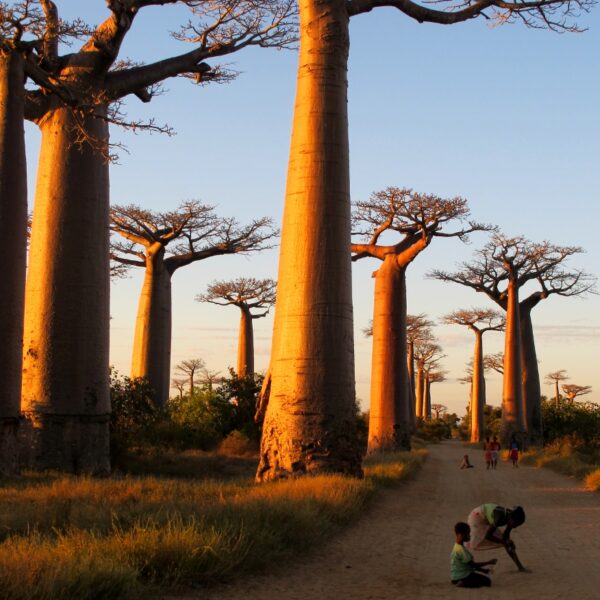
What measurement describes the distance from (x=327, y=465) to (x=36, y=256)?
458cm

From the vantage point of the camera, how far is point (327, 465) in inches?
356

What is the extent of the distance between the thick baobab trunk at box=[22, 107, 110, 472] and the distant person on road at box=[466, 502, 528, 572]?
21.4 feet

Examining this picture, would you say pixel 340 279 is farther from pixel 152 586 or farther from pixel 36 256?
pixel 152 586

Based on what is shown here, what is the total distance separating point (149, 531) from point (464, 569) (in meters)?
1.81

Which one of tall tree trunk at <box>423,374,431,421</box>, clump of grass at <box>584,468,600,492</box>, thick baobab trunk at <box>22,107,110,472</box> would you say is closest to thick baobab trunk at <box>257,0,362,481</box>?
thick baobab trunk at <box>22,107,110,472</box>

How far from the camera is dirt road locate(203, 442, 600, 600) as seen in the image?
4566 millimetres

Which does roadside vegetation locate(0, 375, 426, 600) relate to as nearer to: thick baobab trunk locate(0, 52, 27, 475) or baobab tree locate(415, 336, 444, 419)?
thick baobab trunk locate(0, 52, 27, 475)

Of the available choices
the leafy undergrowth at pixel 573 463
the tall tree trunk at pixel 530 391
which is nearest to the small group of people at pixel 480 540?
the leafy undergrowth at pixel 573 463

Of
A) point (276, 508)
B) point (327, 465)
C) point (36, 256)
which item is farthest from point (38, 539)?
point (36, 256)

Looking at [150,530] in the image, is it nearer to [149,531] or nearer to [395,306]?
[149,531]

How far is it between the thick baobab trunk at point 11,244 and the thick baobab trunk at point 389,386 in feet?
34.9

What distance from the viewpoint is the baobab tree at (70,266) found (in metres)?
10.4

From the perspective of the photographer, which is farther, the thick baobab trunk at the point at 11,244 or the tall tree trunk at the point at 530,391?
the tall tree trunk at the point at 530,391

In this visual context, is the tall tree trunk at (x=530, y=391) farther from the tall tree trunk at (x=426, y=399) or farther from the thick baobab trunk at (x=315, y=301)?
the tall tree trunk at (x=426, y=399)
